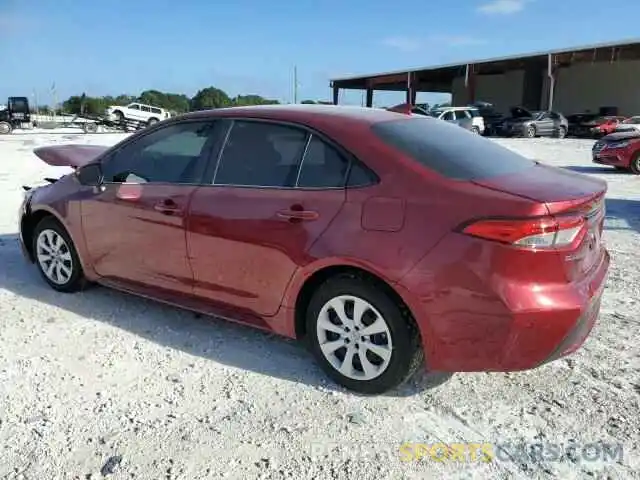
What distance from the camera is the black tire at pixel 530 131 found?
31328 millimetres

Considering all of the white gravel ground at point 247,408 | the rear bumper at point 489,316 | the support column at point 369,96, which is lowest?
the white gravel ground at point 247,408

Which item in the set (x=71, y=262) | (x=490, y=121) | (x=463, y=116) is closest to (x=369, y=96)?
(x=490, y=121)

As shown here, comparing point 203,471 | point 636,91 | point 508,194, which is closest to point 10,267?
point 203,471

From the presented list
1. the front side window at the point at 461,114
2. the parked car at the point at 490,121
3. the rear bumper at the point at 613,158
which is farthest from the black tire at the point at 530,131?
the rear bumper at the point at 613,158

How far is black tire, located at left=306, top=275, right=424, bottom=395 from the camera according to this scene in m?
3.09

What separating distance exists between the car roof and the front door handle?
0.59 metres

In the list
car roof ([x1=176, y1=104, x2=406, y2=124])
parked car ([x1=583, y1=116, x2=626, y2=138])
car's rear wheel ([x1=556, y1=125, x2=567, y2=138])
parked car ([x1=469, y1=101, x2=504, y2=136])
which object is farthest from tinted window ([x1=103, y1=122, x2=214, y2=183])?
parked car ([x1=469, y1=101, x2=504, y2=136])

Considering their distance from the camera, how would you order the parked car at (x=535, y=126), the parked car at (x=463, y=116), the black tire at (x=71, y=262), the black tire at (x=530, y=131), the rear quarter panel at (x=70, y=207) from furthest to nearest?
the parked car at (x=535, y=126) → the black tire at (x=530, y=131) → the parked car at (x=463, y=116) → the black tire at (x=71, y=262) → the rear quarter panel at (x=70, y=207)

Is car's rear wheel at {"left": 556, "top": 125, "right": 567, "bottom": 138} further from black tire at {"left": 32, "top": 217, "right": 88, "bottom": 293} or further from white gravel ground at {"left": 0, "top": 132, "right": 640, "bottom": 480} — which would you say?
black tire at {"left": 32, "top": 217, "right": 88, "bottom": 293}

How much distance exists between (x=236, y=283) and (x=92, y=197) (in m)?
1.57

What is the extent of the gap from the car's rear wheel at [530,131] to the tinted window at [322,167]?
3023cm

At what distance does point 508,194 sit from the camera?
2.89 m

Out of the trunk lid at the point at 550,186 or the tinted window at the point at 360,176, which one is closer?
the trunk lid at the point at 550,186

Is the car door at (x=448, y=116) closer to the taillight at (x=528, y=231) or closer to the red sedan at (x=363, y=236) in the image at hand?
the red sedan at (x=363, y=236)
